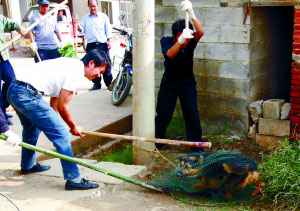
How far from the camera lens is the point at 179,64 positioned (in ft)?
18.9

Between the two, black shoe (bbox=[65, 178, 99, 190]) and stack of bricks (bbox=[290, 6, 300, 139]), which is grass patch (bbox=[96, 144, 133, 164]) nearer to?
black shoe (bbox=[65, 178, 99, 190])

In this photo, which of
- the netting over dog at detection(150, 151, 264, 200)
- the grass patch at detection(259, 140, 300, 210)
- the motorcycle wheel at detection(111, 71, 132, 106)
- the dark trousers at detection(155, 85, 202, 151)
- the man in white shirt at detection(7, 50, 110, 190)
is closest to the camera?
the grass patch at detection(259, 140, 300, 210)

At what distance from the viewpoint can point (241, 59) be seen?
20.6 ft

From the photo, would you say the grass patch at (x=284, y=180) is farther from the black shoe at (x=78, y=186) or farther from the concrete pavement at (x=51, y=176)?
the black shoe at (x=78, y=186)

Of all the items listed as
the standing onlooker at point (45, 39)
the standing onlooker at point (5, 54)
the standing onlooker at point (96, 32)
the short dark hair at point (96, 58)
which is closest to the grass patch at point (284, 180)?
the short dark hair at point (96, 58)

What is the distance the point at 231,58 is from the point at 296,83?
978mm

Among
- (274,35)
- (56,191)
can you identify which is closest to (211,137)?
(274,35)

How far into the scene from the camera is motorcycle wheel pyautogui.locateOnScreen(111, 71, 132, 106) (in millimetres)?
8250

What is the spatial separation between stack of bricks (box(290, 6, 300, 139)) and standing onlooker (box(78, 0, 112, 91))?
14.6ft

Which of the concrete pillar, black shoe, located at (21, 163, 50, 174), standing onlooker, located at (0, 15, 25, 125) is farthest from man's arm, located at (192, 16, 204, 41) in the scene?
standing onlooker, located at (0, 15, 25, 125)

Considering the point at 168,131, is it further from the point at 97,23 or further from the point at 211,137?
the point at 97,23

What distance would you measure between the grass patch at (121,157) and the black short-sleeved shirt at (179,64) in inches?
47.3

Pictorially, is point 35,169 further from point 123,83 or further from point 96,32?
point 96,32

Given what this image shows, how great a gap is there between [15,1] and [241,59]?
1977 cm
